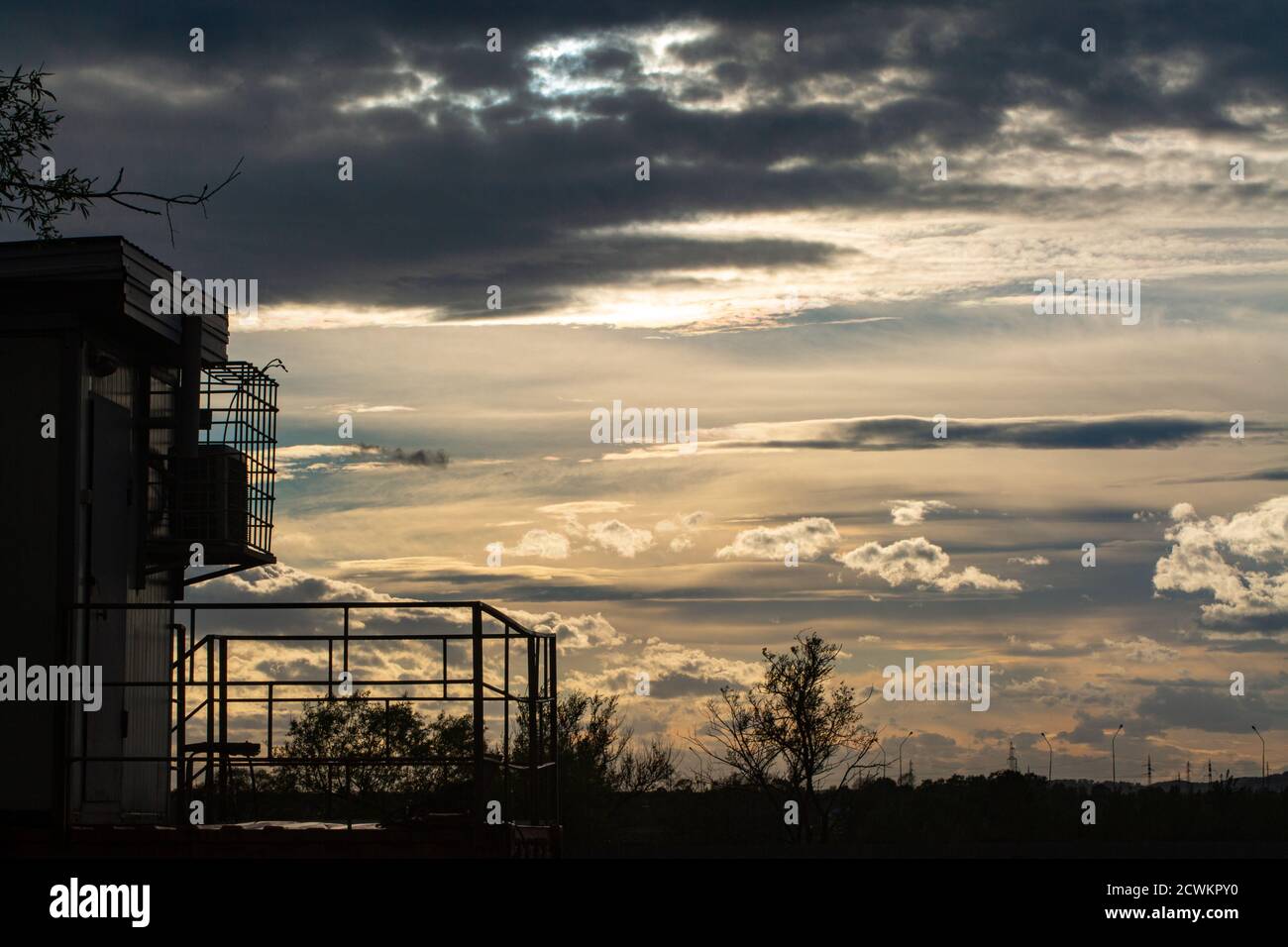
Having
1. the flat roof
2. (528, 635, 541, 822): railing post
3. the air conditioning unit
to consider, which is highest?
the flat roof

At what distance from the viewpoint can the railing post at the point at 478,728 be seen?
1518 centimetres

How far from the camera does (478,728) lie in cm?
1523

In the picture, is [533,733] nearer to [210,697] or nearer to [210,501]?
[210,697]

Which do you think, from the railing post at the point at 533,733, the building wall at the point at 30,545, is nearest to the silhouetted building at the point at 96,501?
the building wall at the point at 30,545

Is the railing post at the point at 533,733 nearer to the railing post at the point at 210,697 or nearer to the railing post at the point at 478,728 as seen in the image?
the railing post at the point at 478,728

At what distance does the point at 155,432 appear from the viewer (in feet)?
64.7

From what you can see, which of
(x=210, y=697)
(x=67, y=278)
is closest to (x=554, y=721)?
(x=210, y=697)

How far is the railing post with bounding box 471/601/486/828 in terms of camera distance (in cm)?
1518

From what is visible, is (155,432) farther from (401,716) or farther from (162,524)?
(401,716)

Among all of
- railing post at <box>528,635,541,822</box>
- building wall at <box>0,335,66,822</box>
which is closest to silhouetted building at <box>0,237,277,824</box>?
Answer: building wall at <box>0,335,66,822</box>

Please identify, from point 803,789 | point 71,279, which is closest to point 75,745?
point 71,279

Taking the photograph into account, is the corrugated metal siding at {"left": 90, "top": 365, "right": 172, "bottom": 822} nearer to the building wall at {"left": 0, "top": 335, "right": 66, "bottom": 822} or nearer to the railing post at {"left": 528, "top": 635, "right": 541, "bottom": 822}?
the building wall at {"left": 0, "top": 335, "right": 66, "bottom": 822}
